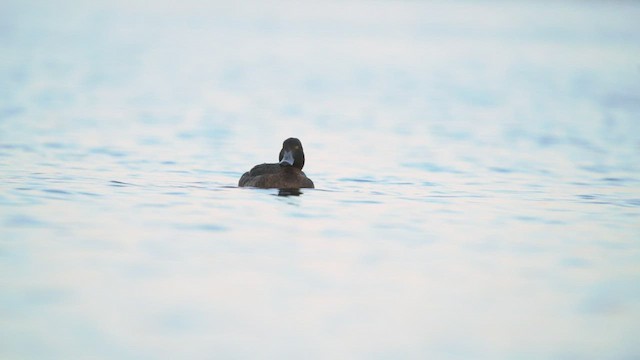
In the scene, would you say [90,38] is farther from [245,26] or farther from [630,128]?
[630,128]

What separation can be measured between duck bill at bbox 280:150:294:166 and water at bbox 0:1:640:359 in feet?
2.10

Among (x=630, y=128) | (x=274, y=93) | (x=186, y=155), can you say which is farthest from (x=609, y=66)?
(x=186, y=155)

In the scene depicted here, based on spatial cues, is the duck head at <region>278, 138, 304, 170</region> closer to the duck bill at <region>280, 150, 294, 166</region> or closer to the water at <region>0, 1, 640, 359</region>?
the duck bill at <region>280, 150, 294, 166</region>

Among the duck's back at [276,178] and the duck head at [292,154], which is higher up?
the duck head at [292,154]

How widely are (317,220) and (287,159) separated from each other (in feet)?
10.2

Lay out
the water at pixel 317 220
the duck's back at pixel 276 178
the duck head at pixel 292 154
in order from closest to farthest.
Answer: the water at pixel 317 220 < the duck's back at pixel 276 178 < the duck head at pixel 292 154

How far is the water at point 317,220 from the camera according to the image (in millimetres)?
9461

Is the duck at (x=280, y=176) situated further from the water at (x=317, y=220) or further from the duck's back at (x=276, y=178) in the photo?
the water at (x=317, y=220)

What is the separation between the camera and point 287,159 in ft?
57.1

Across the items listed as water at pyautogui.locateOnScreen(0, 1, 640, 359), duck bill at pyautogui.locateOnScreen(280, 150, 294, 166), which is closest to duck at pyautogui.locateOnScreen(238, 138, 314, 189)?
duck bill at pyautogui.locateOnScreen(280, 150, 294, 166)

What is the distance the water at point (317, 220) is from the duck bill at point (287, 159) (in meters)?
0.64

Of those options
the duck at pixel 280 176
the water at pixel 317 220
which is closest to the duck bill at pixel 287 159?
the duck at pixel 280 176

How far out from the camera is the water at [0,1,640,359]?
9461mm

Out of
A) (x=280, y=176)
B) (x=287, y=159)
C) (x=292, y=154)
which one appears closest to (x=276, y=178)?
(x=280, y=176)
